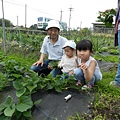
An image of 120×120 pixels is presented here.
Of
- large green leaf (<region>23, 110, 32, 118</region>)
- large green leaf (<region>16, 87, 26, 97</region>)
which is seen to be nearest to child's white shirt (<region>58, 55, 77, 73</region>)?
large green leaf (<region>16, 87, 26, 97</region>)

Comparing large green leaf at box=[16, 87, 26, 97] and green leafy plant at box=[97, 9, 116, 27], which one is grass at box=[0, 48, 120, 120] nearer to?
large green leaf at box=[16, 87, 26, 97]

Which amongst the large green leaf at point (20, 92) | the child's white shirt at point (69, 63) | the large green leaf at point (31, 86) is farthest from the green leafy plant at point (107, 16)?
the large green leaf at point (20, 92)

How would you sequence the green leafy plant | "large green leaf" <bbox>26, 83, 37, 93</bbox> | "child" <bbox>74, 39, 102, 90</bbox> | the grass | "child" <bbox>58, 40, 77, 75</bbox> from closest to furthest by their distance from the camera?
the grass, "large green leaf" <bbox>26, 83, 37, 93</bbox>, "child" <bbox>74, 39, 102, 90</bbox>, "child" <bbox>58, 40, 77, 75</bbox>, the green leafy plant

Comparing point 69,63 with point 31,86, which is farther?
point 69,63

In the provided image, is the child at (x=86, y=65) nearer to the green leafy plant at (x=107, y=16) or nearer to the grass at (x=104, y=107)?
the grass at (x=104, y=107)

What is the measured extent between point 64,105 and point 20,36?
3435mm

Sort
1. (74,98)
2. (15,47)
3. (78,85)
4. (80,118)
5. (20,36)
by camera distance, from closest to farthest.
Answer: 1. (80,118)
2. (74,98)
3. (78,85)
4. (20,36)
5. (15,47)

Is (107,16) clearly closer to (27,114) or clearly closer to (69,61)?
(69,61)

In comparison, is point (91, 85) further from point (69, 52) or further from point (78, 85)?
point (69, 52)

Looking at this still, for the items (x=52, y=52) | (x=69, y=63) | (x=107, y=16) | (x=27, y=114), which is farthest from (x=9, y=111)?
(x=107, y=16)

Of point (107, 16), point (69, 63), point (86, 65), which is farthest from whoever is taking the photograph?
point (107, 16)

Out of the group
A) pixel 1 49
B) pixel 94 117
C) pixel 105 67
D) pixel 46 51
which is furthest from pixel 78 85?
pixel 1 49

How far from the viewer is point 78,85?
203cm

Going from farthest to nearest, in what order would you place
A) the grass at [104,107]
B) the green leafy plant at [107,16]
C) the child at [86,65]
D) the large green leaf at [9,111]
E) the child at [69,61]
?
the green leafy plant at [107,16]
the child at [69,61]
the child at [86,65]
the grass at [104,107]
the large green leaf at [9,111]
